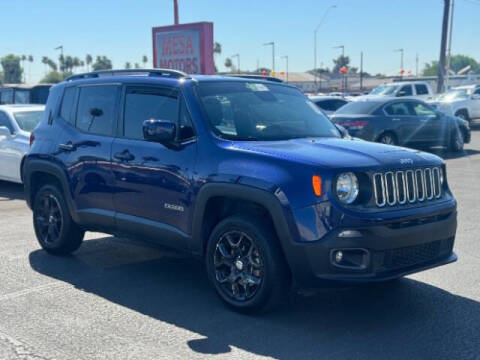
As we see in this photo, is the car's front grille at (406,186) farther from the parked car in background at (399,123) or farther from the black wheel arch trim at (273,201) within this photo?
the parked car in background at (399,123)

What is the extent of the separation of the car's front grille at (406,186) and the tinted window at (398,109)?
38.0ft

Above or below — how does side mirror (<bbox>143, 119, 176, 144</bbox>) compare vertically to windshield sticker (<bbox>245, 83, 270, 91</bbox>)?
below

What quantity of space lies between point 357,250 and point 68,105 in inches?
148

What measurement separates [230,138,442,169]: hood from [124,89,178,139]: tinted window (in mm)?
886

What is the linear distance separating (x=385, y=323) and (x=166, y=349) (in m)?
1.64

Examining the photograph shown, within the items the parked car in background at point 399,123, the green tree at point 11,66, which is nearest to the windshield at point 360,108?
the parked car in background at point 399,123

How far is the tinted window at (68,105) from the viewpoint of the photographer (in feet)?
23.2

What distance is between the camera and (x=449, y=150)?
1842 cm

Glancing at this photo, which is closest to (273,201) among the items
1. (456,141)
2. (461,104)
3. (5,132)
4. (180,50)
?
(5,132)

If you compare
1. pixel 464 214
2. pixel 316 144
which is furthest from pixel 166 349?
pixel 464 214

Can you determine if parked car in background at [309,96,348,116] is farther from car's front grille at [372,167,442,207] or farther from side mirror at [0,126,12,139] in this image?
car's front grille at [372,167,442,207]

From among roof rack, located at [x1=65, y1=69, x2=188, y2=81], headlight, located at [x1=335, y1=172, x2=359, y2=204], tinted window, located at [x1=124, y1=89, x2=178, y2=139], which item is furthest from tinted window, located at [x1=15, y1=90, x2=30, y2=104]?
headlight, located at [x1=335, y1=172, x2=359, y2=204]

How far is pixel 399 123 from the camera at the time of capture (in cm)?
1675

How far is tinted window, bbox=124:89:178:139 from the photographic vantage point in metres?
6.00
